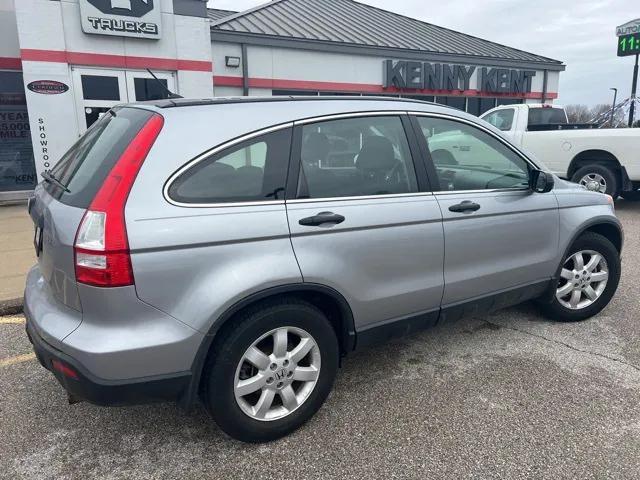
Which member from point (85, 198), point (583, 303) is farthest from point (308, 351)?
point (583, 303)

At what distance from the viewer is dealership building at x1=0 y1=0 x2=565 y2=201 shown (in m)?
9.12

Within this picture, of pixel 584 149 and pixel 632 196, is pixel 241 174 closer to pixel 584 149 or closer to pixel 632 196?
pixel 584 149

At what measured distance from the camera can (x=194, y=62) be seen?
10.4m

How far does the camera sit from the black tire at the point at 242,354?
Answer: 2.37 metres

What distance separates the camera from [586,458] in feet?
8.23

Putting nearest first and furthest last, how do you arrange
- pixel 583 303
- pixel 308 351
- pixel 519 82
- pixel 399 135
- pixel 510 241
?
pixel 308 351 → pixel 399 135 → pixel 510 241 → pixel 583 303 → pixel 519 82

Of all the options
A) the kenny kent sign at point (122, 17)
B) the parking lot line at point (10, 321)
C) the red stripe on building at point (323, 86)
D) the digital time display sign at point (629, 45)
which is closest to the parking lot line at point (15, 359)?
the parking lot line at point (10, 321)

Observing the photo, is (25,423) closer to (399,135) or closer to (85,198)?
(85,198)

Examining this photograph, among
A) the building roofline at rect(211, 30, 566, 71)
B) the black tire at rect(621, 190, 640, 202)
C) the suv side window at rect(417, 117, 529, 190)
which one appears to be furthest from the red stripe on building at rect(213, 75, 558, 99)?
the suv side window at rect(417, 117, 529, 190)

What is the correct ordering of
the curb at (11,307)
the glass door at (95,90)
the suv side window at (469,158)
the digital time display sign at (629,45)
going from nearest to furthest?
the suv side window at (469,158) → the curb at (11,307) → the glass door at (95,90) → the digital time display sign at (629,45)

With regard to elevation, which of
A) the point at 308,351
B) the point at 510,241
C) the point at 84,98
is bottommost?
the point at 308,351

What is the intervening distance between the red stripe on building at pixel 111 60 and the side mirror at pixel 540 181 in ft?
27.8

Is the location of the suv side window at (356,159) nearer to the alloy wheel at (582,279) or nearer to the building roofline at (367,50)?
the alloy wheel at (582,279)

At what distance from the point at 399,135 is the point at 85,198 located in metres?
1.80
